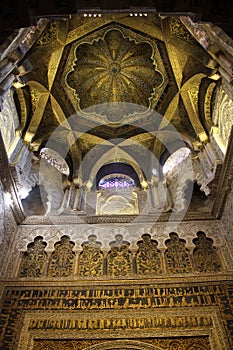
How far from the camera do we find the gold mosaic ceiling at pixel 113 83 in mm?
8016

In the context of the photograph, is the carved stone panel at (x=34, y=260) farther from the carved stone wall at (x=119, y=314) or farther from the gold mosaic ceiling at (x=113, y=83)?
the gold mosaic ceiling at (x=113, y=83)

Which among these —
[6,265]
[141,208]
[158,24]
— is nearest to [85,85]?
[158,24]

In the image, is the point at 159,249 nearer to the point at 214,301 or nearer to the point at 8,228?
the point at 214,301

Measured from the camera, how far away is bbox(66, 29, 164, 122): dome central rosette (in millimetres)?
9038

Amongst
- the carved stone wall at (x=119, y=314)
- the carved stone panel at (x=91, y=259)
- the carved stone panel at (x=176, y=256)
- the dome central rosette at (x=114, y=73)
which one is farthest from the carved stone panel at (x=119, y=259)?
the dome central rosette at (x=114, y=73)

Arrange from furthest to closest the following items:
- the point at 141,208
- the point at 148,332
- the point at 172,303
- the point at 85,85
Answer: the point at 85,85 → the point at 141,208 → the point at 172,303 → the point at 148,332

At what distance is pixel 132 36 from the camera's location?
8.88m

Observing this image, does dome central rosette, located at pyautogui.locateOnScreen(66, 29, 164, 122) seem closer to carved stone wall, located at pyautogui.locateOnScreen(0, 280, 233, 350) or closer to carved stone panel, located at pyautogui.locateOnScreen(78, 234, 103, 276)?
carved stone panel, located at pyautogui.locateOnScreen(78, 234, 103, 276)

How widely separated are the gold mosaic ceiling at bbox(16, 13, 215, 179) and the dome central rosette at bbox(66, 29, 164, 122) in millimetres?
28

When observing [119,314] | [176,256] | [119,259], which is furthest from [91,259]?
[176,256]

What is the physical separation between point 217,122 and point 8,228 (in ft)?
18.2

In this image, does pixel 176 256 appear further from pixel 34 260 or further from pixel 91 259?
pixel 34 260

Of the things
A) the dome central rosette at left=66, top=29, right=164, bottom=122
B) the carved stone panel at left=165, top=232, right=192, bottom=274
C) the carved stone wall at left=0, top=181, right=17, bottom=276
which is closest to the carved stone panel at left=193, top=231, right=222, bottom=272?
the carved stone panel at left=165, top=232, right=192, bottom=274

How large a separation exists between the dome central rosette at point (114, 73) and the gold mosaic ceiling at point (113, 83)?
0.03m
